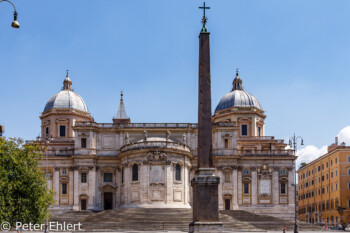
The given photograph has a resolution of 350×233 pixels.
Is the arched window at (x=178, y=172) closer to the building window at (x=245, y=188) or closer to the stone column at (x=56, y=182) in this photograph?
the building window at (x=245, y=188)

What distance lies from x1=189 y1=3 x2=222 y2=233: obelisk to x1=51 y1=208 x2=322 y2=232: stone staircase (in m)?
23.0

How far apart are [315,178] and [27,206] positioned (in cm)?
6496

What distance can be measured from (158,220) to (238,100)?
1178 inches

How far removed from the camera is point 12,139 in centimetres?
4372

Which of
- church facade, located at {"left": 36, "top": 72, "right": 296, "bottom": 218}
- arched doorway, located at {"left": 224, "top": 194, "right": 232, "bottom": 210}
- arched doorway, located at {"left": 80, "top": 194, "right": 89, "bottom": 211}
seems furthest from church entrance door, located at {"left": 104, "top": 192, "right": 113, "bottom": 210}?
arched doorway, located at {"left": 224, "top": 194, "right": 232, "bottom": 210}

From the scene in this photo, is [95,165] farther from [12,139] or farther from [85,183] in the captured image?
[12,139]

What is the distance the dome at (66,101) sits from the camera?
3364 inches

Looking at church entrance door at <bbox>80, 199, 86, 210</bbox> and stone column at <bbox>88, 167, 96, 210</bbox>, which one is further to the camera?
church entrance door at <bbox>80, 199, 86, 210</bbox>

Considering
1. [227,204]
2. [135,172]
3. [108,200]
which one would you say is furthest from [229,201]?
[108,200]

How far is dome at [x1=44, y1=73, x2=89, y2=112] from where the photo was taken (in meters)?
85.4

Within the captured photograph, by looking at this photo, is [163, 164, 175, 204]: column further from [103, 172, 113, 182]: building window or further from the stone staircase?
[103, 172, 113, 182]: building window

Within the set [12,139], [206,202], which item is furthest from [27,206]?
[206,202]

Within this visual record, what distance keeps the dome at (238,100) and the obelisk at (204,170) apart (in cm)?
5122

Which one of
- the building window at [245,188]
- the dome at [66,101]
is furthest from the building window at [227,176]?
the dome at [66,101]
